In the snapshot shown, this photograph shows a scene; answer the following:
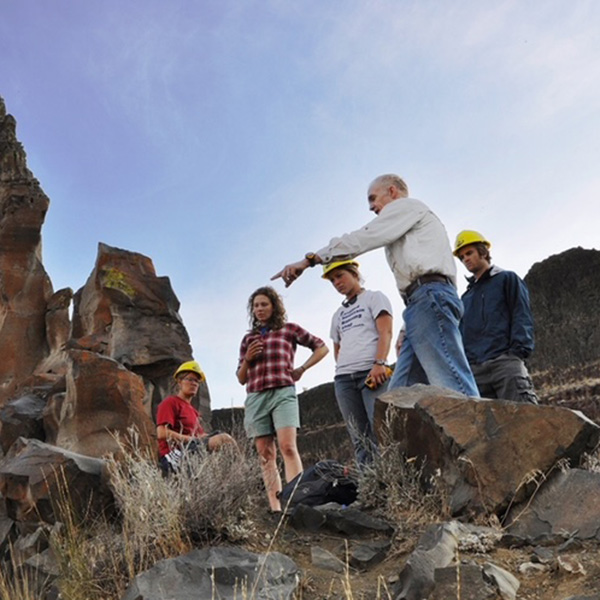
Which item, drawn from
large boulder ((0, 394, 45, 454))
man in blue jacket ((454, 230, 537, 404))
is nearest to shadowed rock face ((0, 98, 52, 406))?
large boulder ((0, 394, 45, 454))

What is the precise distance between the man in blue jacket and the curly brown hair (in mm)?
1170

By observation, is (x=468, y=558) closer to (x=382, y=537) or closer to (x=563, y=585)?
(x=563, y=585)

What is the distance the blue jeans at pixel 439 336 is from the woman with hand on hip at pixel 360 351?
56cm

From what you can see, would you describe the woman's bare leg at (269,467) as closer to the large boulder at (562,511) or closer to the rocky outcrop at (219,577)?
the rocky outcrop at (219,577)

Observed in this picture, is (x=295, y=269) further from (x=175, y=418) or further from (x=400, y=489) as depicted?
(x=175, y=418)

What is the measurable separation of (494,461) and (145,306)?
7.92 metres

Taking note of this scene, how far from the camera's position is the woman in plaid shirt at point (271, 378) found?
4.45m

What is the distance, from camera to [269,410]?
453 centimetres

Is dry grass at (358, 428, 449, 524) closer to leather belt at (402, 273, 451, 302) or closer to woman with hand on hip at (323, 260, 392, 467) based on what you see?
woman with hand on hip at (323, 260, 392, 467)

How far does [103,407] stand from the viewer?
7680 mm

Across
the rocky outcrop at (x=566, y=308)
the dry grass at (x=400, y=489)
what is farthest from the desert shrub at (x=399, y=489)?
the rocky outcrop at (x=566, y=308)

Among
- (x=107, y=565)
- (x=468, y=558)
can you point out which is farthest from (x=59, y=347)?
(x=468, y=558)

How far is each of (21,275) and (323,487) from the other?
10.9 metres

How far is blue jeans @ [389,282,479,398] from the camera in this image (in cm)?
345
